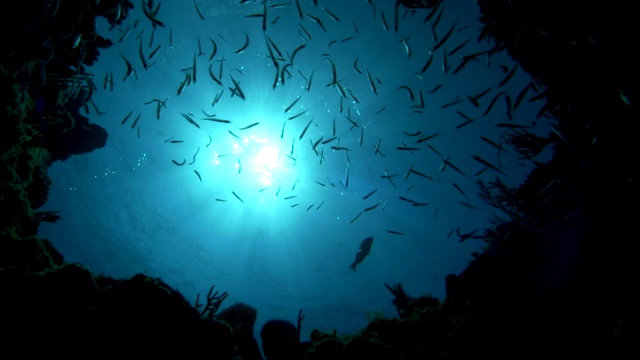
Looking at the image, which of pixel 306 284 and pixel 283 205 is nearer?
pixel 283 205

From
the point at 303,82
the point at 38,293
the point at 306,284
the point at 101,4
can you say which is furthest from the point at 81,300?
the point at 306,284

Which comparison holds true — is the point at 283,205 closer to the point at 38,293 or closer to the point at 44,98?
the point at 44,98

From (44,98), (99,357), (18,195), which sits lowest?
(99,357)

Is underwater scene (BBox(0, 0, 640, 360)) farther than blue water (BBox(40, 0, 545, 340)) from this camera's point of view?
No

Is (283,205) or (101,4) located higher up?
(283,205)

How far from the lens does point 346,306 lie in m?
56.5

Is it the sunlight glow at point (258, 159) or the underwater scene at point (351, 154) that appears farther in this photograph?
the sunlight glow at point (258, 159)

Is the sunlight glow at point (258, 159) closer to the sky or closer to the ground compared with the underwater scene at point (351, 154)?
closer to the sky

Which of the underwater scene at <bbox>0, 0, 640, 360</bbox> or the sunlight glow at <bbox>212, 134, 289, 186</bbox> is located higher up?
the sunlight glow at <bbox>212, 134, 289, 186</bbox>

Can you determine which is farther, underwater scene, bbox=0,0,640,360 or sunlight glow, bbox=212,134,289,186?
sunlight glow, bbox=212,134,289,186

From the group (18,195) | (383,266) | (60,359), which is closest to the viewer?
(60,359)

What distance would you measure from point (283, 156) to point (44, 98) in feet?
45.0

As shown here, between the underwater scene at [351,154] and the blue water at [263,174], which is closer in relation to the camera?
the underwater scene at [351,154]

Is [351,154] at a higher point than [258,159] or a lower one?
lower
